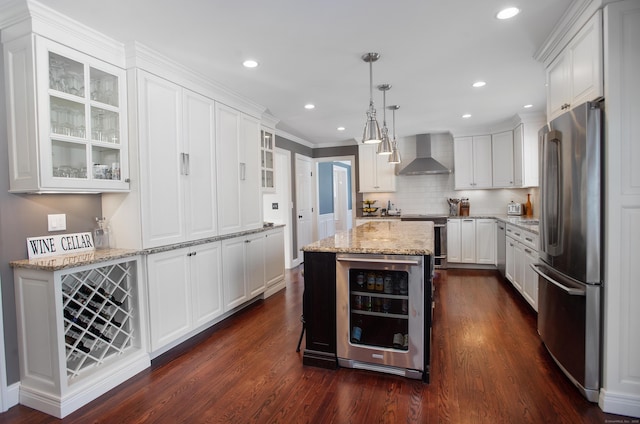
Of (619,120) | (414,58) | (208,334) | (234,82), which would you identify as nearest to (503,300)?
(619,120)

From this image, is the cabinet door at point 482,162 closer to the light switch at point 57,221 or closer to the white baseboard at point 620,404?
the white baseboard at point 620,404

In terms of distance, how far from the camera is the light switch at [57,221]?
88.7 inches

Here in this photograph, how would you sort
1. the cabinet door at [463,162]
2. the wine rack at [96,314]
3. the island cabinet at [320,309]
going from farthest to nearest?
the cabinet door at [463,162]
the island cabinet at [320,309]
the wine rack at [96,314]

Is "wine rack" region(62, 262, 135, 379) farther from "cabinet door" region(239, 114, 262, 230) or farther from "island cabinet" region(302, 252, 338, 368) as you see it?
"cabinet door" region(239, 114, 262, 230)

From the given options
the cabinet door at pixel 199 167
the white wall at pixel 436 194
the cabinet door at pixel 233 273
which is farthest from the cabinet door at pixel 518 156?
the cabinet door at pixel 199 167

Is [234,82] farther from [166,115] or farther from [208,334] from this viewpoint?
[208,334]

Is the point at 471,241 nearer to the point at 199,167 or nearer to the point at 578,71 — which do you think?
the point at 578,71

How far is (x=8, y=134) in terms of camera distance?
2.08 metres

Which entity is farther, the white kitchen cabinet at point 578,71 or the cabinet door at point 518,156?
the cabinet door at point 518,156

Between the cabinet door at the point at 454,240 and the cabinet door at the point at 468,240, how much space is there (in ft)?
0.16

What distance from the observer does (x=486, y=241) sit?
5.49 metres

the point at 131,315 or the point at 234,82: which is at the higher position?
the point at 234,82

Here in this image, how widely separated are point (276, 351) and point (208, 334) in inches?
31.4

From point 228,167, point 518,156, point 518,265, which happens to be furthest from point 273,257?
point 518,156
